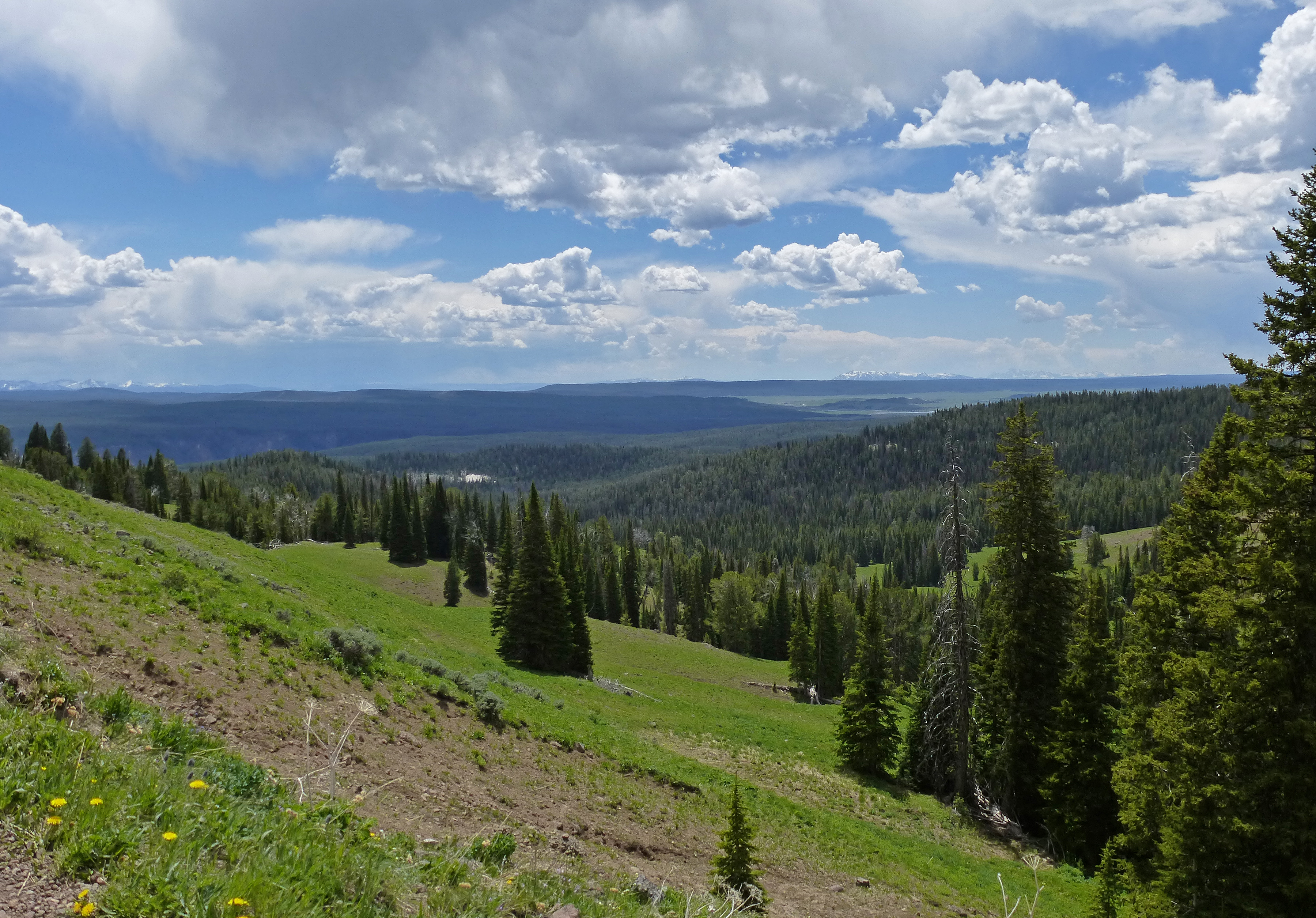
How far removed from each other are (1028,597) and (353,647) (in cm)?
2226

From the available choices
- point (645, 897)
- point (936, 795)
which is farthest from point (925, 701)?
point (645, 897)

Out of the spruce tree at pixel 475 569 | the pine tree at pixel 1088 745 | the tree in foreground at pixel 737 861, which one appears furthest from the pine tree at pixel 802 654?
the tree in foreground at pixel 737 861

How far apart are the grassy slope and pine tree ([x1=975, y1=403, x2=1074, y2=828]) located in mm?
3936

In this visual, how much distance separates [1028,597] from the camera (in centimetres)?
2517

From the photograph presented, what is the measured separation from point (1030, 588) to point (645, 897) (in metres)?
20.2

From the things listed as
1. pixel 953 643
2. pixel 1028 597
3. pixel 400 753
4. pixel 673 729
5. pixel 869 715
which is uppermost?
pixel 1028 597

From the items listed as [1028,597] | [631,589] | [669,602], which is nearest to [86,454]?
[631,589]

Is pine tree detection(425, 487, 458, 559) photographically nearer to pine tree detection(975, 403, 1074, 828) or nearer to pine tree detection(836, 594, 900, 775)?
pine tree detection(836, 594, 900, 775)

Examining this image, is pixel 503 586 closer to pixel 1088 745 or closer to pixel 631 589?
pixel 631 589

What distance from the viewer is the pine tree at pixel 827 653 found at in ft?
211

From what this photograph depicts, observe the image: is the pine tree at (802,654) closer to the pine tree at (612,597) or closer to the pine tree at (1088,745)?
the pine tree at (612,597)

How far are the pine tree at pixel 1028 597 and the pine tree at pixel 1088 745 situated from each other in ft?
3.96

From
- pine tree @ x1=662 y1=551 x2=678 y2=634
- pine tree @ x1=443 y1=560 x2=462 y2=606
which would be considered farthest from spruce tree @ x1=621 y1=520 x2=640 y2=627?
pine tree @ x1=443 y1=560 x2=462 y2=606

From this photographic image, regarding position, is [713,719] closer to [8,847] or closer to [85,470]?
[8,847]
